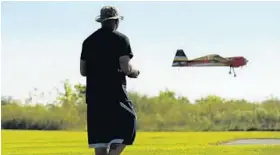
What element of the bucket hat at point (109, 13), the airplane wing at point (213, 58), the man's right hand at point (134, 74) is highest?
the bucket hat at point (109, 13)

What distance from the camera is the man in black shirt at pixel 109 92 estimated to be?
4820 mm

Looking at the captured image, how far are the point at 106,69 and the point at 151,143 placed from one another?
1201 centimetres

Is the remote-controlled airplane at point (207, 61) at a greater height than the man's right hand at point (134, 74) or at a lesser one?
lesser

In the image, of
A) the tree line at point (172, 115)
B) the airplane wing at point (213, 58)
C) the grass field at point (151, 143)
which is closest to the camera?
the airplane wing at point (213, 58)

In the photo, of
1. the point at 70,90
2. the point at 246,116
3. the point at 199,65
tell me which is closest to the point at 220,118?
the point at 246,116

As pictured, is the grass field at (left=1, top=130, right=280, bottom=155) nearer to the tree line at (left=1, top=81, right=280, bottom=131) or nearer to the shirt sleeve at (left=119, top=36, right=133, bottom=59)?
the tree line at (left=1, top=81, right=280, bottom=131)

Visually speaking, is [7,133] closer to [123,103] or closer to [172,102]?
[172,102]

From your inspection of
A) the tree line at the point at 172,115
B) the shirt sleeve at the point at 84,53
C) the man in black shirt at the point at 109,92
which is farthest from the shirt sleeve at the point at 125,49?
the tree line at the point at 172,115

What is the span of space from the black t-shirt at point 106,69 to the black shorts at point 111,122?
1.7 inches

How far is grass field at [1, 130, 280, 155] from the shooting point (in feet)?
44.3

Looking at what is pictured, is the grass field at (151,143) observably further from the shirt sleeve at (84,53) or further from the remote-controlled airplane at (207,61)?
the shirt sleeve at (84,53)

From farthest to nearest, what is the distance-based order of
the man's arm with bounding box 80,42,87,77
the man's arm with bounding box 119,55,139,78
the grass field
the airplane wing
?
1. the grass field
2. the airplane wing
3. the man's arm with bounding box 80,42,87,77
4. the man's arm with bounding box 119,55,139,78

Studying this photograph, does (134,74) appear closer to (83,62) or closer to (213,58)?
(83,62)

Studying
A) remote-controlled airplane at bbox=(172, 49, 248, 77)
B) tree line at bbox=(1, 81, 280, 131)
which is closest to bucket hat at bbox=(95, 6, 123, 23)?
remote-controlled airplane at bbox=(172, 49, 248, 77)
